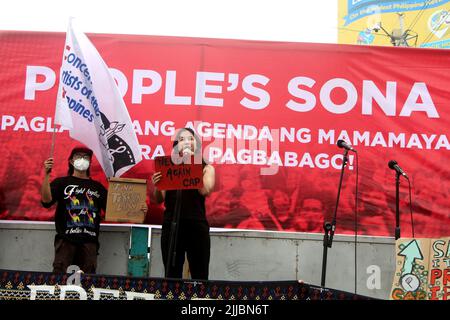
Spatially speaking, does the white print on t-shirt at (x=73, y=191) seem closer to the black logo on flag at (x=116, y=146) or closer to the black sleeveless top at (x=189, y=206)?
the black logo on flag at (x=116, y=146)

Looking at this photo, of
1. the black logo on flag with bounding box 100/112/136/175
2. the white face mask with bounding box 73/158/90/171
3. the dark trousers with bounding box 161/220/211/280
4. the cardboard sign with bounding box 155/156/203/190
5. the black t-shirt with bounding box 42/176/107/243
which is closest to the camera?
the cardboard sign with bounding box 155/156/203/190

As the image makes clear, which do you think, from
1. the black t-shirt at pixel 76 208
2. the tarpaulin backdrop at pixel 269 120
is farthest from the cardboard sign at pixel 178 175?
the tarpaulin backdrop at pixel 269 120

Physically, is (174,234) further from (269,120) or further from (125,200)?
(269,120)

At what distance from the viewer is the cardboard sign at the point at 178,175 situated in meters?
5.38

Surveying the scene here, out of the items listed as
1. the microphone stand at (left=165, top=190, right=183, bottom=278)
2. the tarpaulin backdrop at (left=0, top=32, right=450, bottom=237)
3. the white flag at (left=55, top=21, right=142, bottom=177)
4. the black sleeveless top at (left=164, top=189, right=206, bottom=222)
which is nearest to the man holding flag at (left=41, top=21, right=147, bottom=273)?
the white flag at (left=55, top=21, right=142, bottom=177)

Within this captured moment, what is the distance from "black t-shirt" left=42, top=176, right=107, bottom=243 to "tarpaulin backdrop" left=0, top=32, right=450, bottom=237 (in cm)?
50

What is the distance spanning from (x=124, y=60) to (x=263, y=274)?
262 centimetres

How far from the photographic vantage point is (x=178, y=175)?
5430mm

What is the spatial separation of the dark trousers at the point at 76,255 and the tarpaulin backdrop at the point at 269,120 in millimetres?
688

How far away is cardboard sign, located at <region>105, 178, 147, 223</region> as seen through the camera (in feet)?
20.8

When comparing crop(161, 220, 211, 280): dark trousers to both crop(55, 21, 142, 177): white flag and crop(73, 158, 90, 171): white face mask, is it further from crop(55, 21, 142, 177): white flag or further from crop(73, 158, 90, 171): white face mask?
crop(73, 158, 90, 171): white face mask

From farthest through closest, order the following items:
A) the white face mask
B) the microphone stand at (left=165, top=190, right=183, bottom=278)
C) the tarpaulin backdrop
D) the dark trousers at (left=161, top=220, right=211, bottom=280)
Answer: the tarpaulin backdrop < the white face mask < the dark trousers at (left=161, top=220, right=211, bottom=280) < the microphone stand at (left=165, top=190, right=183, bottom=278)
